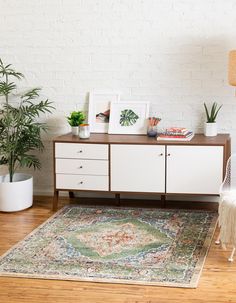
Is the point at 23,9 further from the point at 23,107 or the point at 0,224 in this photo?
the point at 0,224

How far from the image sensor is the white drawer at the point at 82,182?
4.56 metres

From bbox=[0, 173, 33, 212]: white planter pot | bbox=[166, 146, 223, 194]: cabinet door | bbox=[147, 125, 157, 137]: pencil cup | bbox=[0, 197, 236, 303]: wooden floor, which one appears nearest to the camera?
bbox=[0, 197, 236, 303]: wooden floor

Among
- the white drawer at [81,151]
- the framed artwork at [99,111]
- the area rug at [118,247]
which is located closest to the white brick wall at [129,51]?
the framed artwork at [99,111]

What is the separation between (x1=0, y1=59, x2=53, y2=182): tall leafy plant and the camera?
15.3 ft

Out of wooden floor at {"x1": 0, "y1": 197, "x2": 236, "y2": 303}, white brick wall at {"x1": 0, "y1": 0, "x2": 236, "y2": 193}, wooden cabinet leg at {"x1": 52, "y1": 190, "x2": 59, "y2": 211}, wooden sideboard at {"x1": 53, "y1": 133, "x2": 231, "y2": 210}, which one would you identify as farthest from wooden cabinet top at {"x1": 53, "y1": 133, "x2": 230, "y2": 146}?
wooden floor at {"x1": 0, "y1": 197, "x2": 236, "y2": 303}

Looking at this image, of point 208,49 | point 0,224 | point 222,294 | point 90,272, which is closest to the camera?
point 222,294

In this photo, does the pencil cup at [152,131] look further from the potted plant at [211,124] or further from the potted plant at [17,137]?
the potted plant at [17,137]

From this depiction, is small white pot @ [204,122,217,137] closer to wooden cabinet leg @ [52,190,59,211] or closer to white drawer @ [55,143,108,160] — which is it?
white drawer @ [55,143,108,160]

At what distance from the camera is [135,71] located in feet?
15.8

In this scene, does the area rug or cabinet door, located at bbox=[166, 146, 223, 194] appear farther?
cabinet door, located at bbox=[166, 146, 223, 194]

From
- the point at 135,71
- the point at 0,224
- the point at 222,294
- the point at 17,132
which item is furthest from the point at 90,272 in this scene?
the point at 135,71

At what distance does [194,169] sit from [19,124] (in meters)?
1.48

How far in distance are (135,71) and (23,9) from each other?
112cm

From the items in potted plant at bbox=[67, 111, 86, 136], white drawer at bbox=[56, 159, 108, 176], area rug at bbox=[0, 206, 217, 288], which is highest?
potted plant at bbox=[67, 111, 86, 136]
